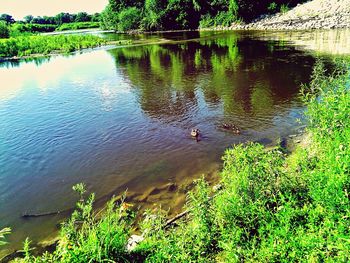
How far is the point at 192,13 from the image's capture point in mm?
86500

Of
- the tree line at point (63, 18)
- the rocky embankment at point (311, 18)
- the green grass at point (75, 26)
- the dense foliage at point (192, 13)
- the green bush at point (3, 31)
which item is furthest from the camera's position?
the tree line at point (63, 18)

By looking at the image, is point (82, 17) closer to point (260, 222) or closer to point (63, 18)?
point (63, 18)

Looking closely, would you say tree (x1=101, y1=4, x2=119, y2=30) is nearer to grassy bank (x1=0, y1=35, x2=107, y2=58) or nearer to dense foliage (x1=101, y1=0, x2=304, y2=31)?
dense foliage (x1=101, y1=0, x2=304, y2=31)

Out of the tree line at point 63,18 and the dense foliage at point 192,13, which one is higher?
the tree line at point 63,18

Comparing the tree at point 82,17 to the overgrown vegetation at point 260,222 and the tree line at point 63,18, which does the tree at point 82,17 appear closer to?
the tree line at point 63,18

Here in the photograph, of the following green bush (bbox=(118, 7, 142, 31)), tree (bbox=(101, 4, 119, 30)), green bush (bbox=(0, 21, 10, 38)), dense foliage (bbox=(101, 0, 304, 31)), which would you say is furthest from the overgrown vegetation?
tree (bbox=(101, 4, 119, 30))

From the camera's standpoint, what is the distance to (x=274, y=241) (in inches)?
206

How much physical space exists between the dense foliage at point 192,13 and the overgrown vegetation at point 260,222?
231 ft

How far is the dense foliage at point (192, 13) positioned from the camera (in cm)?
7075

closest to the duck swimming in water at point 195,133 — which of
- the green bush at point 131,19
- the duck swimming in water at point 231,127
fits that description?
the duck swimming in water at point 231,127

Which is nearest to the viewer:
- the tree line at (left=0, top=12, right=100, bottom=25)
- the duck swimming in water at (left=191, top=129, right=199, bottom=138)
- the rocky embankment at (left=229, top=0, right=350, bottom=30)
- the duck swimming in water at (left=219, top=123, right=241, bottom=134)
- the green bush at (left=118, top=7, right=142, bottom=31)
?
the duck swimming in water at (left=191, top=129, right=199, bottom=138)

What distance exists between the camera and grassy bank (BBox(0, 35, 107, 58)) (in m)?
56.0

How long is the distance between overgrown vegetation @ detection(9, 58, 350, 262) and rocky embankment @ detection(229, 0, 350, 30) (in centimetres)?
5004

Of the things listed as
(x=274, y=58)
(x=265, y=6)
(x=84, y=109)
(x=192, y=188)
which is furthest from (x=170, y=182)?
(x=265, y=6)
